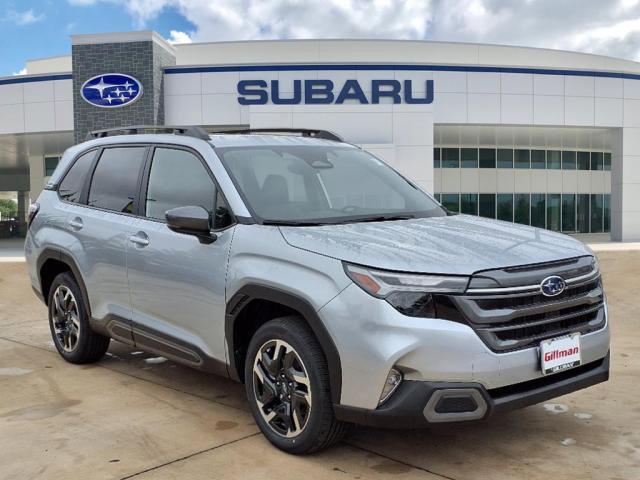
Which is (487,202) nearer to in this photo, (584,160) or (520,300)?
(584,160)

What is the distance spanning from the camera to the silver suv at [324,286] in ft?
10.1

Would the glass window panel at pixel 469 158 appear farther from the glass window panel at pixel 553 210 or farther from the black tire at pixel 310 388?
the black tire at pixel 310 388

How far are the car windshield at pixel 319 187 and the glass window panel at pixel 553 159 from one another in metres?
27.2

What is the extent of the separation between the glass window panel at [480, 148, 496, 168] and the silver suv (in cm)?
2549

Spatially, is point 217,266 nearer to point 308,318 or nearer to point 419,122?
point 308,318

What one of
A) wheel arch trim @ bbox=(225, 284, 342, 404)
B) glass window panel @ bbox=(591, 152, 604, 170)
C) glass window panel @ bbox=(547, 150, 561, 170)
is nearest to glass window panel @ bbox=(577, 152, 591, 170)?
glass window panel @ bbox=(591, 152, 604, 170)

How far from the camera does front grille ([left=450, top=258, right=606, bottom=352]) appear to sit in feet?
10.1

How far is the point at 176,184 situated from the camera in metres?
4.51

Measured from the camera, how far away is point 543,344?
322cm

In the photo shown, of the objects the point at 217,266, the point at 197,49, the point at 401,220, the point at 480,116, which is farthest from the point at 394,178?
the point at 197,49

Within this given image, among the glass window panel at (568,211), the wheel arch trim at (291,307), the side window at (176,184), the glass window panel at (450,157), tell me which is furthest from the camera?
the glass window panel at (568,211)

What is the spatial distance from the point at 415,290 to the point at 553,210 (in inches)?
1149

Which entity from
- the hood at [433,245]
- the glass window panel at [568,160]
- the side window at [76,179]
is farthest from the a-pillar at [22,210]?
the hood at [433,245]

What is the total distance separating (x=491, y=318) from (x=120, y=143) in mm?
3471
